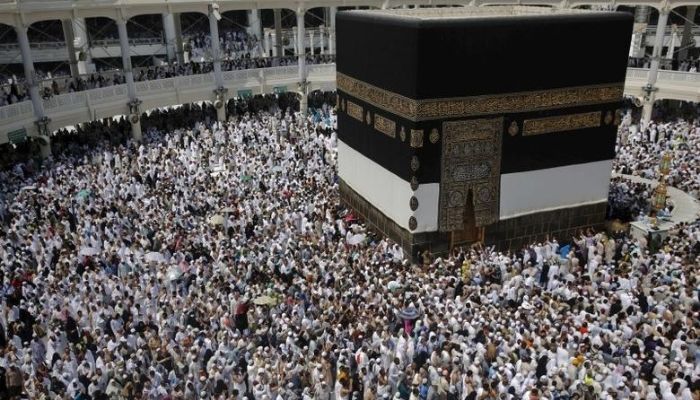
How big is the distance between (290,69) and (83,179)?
10.1 meters

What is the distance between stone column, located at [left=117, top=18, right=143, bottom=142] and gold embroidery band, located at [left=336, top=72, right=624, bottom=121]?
9837mm

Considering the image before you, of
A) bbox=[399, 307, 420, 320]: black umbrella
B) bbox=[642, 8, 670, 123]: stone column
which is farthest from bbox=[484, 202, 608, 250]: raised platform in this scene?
bbox=[642, 8, 670, 123]: stone column

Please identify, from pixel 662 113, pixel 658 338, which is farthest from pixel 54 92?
pixel 662 113

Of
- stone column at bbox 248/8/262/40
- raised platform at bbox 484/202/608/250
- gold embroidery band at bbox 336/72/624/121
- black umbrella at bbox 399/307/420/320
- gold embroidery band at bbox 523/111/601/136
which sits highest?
stone column at bbox 248/8/262/40

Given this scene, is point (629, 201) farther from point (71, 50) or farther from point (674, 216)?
point (71, 50)

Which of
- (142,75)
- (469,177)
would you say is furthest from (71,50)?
(469,177)

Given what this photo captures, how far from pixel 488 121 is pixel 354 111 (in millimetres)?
3575

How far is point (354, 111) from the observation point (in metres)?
15.0

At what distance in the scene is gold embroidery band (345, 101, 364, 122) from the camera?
1462cm

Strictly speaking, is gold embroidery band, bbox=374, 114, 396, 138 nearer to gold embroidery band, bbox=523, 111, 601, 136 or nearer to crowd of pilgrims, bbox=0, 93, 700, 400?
crowd of pilgrims, bbox=0, 93, 700, 400

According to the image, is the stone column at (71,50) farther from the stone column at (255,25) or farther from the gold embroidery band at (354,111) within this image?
the gold embroidery band at (354,111)

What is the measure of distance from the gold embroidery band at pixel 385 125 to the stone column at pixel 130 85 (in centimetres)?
1008

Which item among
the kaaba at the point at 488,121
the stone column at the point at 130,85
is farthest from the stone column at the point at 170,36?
the kaaba at the point at 488,121

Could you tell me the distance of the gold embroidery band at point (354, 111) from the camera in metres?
14.6
